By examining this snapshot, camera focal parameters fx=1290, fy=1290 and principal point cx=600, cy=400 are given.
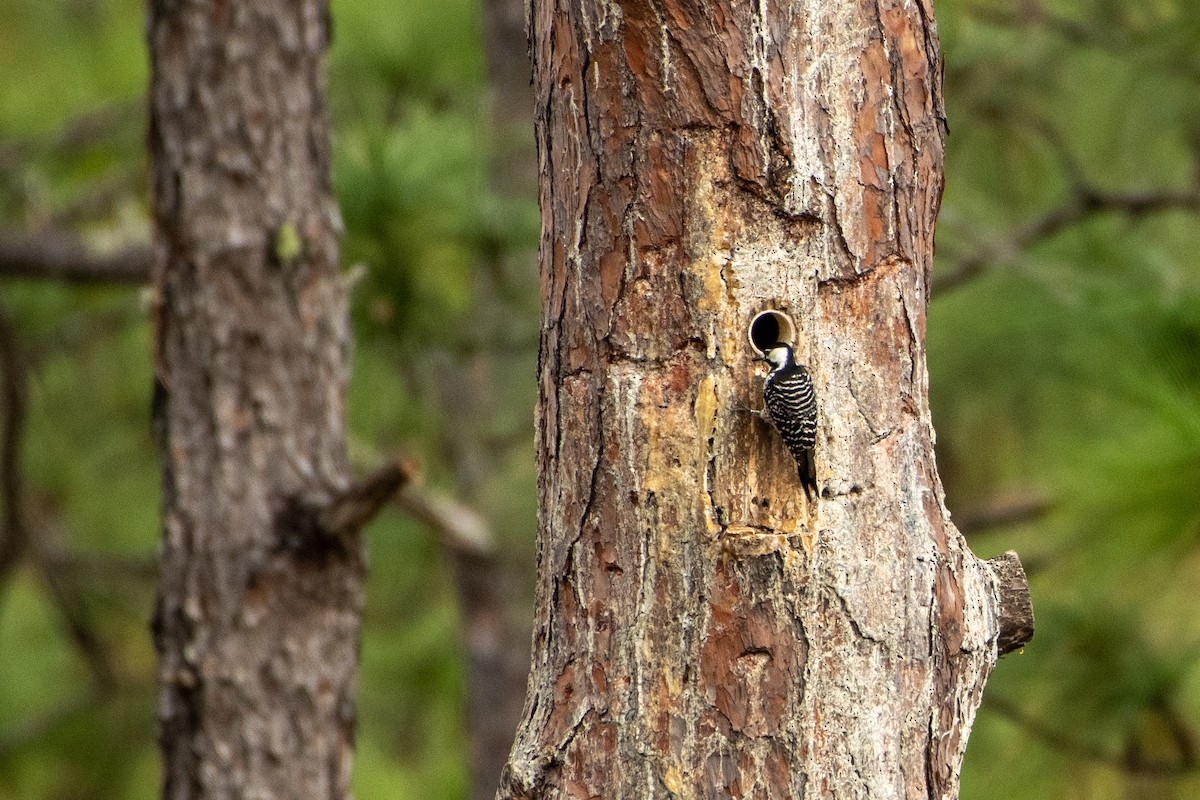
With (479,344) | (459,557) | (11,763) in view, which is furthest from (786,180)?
(11,763)

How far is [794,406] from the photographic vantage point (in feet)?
4.56

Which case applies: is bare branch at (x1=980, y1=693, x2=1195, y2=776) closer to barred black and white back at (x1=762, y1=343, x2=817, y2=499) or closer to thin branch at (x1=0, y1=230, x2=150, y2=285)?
barred black and white back at (x1=762, y1=343, x2=817, y2=499)

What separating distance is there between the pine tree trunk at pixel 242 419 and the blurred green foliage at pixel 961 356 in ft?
2.71

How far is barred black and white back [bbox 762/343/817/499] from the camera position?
138 cm

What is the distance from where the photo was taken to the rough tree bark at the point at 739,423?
1.40 metres

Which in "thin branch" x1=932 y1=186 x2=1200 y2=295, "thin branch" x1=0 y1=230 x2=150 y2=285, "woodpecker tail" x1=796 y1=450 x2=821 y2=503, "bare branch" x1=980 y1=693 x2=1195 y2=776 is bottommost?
"bare branch" x1=980 y1=693 x2=1195 y2=776

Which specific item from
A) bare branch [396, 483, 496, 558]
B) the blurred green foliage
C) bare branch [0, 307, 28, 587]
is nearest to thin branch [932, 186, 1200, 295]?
the blurred green foliage

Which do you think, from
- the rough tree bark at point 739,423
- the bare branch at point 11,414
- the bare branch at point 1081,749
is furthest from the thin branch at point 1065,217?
the bare branch at point 11,414

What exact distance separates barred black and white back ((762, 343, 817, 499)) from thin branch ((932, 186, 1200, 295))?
102 inches

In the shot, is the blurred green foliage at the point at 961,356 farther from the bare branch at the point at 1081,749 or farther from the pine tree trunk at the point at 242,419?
the pine tree trunk at the point at 242,419

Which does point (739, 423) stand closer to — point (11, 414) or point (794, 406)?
point (794, 406)

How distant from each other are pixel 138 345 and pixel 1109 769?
4.21 m

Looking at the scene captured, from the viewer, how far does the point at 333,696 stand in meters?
2.63

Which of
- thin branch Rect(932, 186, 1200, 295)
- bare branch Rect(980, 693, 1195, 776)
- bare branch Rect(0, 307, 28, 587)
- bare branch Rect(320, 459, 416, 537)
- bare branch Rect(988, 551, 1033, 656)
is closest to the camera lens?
bare branch Rect(988, 551, 1033, 656)
